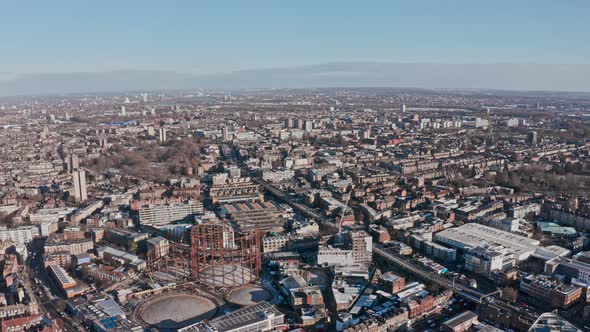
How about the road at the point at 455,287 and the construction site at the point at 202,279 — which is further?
the construction site at the point at 202,279

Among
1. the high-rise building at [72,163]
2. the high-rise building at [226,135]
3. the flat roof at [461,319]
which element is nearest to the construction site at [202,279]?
the flat roof at [461,319]

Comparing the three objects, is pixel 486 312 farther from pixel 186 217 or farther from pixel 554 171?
pixel 554 171

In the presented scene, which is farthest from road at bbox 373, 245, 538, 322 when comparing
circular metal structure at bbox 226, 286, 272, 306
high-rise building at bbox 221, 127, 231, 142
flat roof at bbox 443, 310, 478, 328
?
high-rise building at bbox 221, 127, 231, 142

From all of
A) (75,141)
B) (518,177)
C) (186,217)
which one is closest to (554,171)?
(518,177)

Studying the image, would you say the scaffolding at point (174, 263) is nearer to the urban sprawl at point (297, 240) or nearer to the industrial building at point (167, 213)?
the urban sprawl at point (297, 240)

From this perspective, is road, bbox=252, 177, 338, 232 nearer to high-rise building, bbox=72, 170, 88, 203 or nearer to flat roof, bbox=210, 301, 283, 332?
flat roof, bbox=210, 301, 283, 332

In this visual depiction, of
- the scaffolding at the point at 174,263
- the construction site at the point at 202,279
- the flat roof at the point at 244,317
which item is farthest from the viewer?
the scaffolding at the point at 174,263

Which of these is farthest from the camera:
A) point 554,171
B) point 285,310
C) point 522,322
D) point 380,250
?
point 554,171
